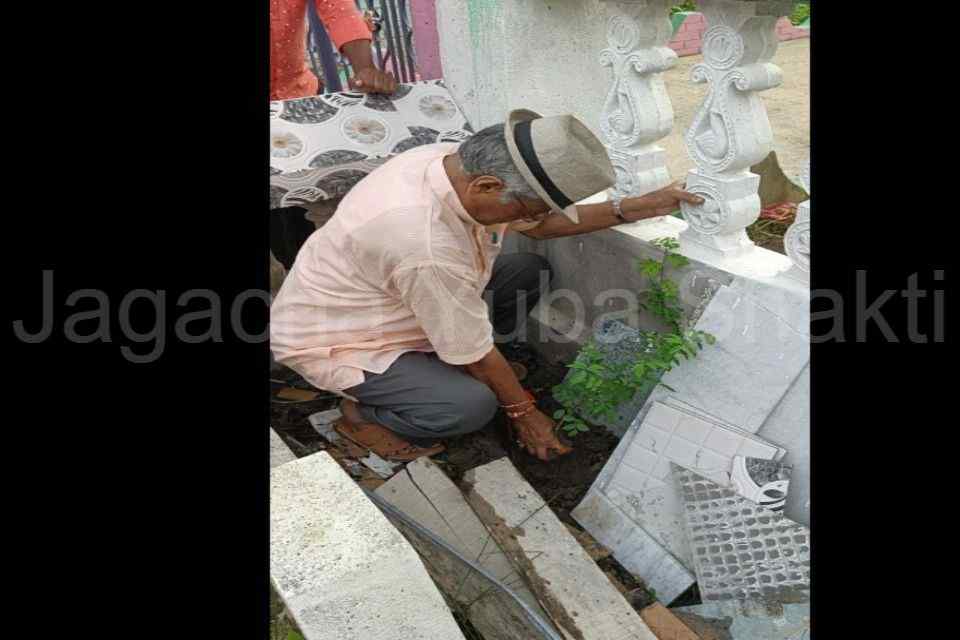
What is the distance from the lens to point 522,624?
2070 mm

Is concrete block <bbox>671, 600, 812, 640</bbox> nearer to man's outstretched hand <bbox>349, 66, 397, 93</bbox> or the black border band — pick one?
the black border band

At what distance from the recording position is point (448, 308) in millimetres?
2773

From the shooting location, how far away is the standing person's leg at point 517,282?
3639 millimetres

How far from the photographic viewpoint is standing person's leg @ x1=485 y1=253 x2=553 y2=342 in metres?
3.64

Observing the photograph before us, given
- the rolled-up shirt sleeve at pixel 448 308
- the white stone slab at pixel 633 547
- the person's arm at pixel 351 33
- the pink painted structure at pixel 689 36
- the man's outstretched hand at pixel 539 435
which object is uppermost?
the pink painted structure at pixel 689 36

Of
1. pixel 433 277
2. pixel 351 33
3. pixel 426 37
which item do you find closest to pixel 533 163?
pixel 433 277

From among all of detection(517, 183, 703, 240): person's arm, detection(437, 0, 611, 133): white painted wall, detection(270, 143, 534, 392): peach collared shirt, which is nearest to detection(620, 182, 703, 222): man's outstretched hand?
detection(517, 183, 703, 240): person's arm

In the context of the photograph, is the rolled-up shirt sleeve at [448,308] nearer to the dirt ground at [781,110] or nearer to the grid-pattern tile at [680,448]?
the grid-pattern tile at [680,448]

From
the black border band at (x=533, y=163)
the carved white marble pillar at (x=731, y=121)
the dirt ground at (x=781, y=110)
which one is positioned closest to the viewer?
the carved white marble pillar at (x=731, y=121)

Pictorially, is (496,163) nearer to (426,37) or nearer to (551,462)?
(551,462)

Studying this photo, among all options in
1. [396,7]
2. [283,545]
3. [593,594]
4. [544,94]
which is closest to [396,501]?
[593,594]

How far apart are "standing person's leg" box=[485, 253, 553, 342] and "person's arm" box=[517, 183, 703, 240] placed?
0.43 m

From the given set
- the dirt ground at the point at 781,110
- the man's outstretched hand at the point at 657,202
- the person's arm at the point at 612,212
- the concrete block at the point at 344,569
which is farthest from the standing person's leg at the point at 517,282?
the dirt ground at the point at 781,110

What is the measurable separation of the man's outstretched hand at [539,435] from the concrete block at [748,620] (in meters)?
0.81
